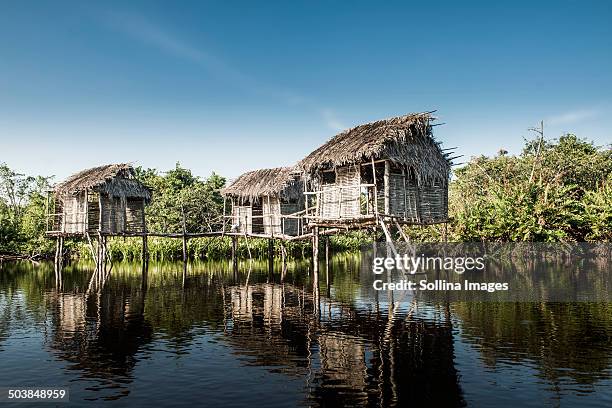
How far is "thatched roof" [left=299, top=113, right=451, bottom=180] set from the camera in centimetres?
1791

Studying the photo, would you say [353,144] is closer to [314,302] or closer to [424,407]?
[314,302]

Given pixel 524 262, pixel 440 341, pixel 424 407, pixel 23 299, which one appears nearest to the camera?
pixel 424 407

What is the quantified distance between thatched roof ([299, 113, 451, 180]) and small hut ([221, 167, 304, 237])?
7820 millimetres

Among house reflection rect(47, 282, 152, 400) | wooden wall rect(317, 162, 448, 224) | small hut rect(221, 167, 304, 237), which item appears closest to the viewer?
house reflection rect(47, 282, 152, 400)

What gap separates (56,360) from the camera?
10.6 meters

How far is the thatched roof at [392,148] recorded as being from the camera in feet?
58.7

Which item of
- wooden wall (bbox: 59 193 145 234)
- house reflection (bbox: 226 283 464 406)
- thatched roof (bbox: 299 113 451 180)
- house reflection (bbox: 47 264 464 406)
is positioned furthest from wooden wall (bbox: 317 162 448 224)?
wooden wall (bbox: 59 193 145 234)

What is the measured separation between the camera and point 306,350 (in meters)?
11.1

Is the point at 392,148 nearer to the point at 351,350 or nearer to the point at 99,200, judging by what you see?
the point at 351,350

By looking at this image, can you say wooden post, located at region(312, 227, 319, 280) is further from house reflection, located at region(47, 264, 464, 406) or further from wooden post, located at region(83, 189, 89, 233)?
wooden post, located at region(83, 189, 89, 233)

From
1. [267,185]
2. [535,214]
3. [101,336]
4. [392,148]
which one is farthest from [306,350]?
[535,214]

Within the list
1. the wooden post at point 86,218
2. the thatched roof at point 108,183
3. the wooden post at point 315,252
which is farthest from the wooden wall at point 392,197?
the wooden post at point 86,218

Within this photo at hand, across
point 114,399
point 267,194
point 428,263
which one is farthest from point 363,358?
point 428,263

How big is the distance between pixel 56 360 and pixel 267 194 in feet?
60.4
